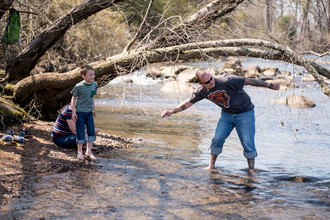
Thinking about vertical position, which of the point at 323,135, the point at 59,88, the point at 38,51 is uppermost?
the point at 38,51

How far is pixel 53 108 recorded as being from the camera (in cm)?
1011

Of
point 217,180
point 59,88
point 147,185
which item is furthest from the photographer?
point 59,88

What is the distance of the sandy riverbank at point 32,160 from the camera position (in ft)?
17.0

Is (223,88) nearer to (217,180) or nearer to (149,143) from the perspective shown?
(217,180)

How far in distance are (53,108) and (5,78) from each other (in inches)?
52.7

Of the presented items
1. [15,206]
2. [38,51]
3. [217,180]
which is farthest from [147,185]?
[38,51]

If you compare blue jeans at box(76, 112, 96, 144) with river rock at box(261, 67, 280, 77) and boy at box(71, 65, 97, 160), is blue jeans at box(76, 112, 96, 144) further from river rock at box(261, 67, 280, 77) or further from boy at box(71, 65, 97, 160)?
river rock at box(261, 67, 280, 77)

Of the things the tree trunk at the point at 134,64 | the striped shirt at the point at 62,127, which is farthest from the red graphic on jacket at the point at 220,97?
the striped shirt at the point at 62,127

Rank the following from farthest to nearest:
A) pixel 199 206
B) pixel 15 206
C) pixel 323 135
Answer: pixel 323 135 < pixel 199 206 < pixel 15 206

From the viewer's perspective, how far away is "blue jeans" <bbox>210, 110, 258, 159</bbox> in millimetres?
6516

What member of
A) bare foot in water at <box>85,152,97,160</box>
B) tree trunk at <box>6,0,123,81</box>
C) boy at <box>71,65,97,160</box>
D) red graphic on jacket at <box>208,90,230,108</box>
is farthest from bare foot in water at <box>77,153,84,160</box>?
tree trunk at <box>6,0,123,81</box>

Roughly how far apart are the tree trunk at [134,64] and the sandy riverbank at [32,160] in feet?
4.36

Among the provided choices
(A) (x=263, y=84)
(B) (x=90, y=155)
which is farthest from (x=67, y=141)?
(A) (x=263, y=84)

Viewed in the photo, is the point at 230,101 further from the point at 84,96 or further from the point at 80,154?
the point at 80,154
